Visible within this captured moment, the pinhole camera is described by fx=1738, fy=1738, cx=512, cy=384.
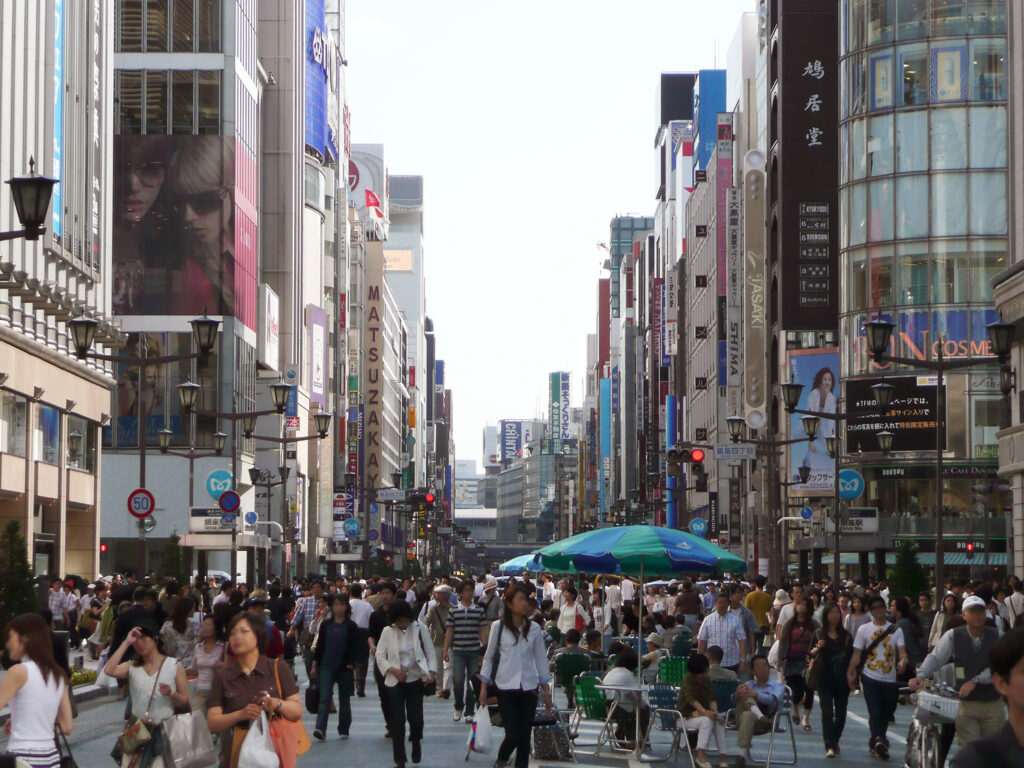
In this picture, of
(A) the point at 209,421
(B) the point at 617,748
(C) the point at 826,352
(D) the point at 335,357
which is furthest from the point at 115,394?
(B) the point at 617,748

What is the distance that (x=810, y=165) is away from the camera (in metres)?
72.1

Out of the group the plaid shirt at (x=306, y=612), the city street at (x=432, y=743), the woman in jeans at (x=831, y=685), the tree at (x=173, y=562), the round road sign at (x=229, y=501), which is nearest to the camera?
the city street at (x=432, y=743)

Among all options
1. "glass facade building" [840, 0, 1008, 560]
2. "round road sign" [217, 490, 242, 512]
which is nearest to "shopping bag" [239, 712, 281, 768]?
"round road sign" [217, 490, 242, 512]

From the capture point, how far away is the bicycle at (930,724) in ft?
41.8

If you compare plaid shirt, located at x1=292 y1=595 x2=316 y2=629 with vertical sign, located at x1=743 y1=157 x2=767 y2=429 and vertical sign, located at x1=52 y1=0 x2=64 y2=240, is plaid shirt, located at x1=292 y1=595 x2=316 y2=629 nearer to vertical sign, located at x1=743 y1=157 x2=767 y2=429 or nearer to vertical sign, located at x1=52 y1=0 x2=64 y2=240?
vertical sign, located at x1=52 y1=0 x2=64 y2=240

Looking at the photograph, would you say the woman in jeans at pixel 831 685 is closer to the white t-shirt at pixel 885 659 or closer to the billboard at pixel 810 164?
the white t-shirt at pixel 885 659

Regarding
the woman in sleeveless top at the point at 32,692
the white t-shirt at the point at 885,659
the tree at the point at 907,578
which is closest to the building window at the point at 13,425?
the tree at the point at 907,578

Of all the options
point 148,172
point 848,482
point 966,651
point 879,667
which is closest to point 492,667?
point 966,651

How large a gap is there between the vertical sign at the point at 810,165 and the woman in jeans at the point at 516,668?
58.8 m

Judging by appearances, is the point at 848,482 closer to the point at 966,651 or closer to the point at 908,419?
the point at 908,419

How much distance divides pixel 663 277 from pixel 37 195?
132627 mm

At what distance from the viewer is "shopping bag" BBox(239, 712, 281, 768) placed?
9148mm

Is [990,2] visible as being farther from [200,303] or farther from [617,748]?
[617,748]

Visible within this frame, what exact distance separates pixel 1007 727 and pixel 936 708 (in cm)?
757
